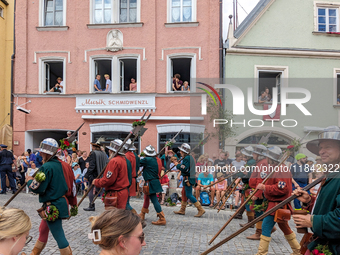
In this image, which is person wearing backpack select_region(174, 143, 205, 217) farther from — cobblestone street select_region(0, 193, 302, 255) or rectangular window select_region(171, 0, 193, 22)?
rectangular window select_region(171, 0, 193, 22)

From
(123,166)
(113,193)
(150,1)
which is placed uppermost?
(150,1)

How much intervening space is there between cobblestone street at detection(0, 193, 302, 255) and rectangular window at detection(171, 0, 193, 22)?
9.58 m

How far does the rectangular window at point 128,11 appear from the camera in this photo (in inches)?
604

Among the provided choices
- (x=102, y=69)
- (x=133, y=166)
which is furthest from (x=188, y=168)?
(x=102, y=69)

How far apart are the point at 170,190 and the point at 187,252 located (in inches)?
224

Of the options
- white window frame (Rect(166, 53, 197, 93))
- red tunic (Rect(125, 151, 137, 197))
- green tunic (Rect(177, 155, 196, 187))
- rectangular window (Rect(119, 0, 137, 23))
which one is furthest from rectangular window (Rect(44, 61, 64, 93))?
green tunic (Rect(177, 155, 196, 187))

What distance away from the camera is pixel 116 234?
2018 millimetres

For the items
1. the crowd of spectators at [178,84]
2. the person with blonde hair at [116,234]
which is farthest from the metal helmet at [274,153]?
the crowd of spectators at [178,84]

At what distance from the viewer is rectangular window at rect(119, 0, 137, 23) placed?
15.4 metres

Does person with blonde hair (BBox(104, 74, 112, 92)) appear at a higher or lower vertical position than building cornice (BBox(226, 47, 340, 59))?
lower

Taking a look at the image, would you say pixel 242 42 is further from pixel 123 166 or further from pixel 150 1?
pixel 123 166

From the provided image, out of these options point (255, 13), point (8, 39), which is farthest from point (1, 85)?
point (255, 13)

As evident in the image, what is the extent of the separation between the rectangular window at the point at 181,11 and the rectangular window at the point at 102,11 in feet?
10.2

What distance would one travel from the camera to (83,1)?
1533 centimetres
